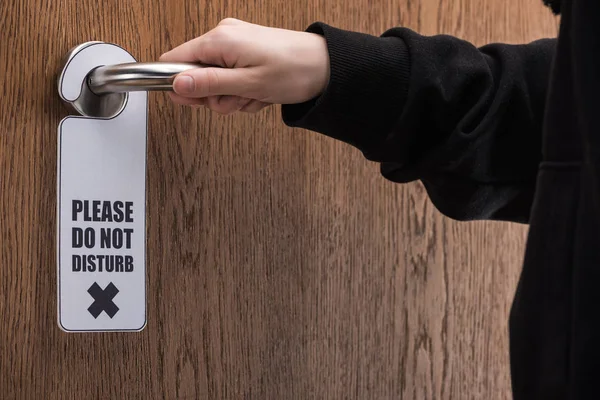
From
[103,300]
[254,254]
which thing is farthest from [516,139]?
[103,300]

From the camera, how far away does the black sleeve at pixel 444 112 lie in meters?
0.54

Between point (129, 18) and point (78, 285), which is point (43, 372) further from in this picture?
point (129, 18)

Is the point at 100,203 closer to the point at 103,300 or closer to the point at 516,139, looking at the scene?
the point at 103,300

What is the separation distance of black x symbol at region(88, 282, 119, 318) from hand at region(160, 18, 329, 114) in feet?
0.42

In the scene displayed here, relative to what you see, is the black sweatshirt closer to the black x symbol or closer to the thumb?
the thumb

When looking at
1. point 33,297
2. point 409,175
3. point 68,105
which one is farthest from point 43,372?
point 409,175

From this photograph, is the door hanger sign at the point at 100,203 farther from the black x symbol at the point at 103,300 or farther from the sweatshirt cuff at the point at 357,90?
the sweatshirt cuff at the point at 357,90

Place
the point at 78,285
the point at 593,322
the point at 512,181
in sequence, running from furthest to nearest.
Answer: the point at 512,181 → the point at 78,285 → the point at 593,322

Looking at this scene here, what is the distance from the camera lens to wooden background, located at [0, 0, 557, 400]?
525mm

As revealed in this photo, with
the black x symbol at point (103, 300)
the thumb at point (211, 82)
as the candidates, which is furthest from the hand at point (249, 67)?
the black x symbol at point (103, 300)

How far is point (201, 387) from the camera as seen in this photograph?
0.58 m

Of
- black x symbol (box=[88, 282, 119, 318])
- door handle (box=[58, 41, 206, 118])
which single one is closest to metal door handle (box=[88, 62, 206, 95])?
door handle (box=[58, 41, 206, 118])

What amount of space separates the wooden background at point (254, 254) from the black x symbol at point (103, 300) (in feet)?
0.10

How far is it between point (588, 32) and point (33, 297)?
Result: 36cm
